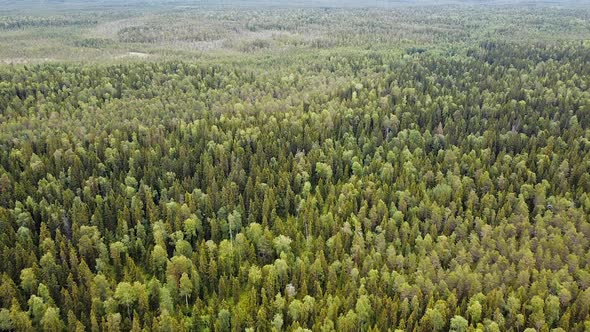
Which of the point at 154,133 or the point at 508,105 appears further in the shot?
the point at 508,105

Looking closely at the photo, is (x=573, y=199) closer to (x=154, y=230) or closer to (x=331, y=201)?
(x=331, y=201)

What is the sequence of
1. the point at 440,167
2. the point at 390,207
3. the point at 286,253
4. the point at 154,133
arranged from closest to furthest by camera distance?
the point at 286,253, the point at 390,207, the point at 440,167, the point at 154,133

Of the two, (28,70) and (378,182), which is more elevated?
(28,70)

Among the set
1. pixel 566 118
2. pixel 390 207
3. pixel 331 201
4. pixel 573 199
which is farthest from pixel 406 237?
pixel 566 118

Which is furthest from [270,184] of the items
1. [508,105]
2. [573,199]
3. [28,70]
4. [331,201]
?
[28,70]

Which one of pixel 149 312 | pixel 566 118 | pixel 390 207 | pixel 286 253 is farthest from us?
pixel 566 118

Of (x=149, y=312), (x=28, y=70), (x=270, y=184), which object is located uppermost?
(x=28, y=70)
